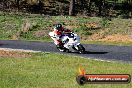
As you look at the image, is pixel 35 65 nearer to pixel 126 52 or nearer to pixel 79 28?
pixel 126 52

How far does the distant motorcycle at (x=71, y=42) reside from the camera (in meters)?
26.0

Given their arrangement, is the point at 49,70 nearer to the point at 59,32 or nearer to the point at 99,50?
the point at 59,32

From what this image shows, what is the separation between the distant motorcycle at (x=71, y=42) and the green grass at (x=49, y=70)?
2148 mm

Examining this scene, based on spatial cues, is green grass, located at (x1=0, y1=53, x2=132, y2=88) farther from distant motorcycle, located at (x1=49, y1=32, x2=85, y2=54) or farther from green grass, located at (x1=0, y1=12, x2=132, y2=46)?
Result: green grass, located at (x1=0, y1=12, x2=132, y2=46)

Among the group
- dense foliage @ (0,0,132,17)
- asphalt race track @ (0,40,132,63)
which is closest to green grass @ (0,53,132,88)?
asphalt race track @ (0,40,132,63)

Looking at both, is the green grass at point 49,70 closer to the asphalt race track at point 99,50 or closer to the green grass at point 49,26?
the asphalt race track at point 99,50

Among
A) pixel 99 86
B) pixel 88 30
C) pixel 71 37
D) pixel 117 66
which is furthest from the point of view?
pixel 88 30

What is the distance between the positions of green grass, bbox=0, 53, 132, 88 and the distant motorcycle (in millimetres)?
2148

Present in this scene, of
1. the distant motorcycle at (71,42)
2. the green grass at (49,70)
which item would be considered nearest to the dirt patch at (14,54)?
the green grass at (49,70)

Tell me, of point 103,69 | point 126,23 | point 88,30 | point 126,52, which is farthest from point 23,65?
point 126,23

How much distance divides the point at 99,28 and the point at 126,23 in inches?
118

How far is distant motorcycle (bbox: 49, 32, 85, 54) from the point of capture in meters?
26.0

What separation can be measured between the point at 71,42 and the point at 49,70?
24.4ft

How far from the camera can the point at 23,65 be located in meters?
20.5
